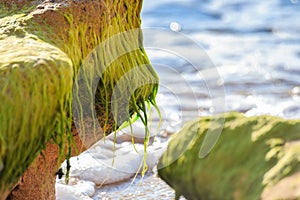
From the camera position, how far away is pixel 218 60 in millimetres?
6355

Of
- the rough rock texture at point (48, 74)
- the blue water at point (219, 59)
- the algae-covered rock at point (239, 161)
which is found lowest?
the blue water at point (219, 59)

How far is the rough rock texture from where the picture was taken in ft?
5.06

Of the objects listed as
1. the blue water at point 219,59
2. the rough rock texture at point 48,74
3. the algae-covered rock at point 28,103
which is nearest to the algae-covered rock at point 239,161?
the rough rock texture at point 48,74

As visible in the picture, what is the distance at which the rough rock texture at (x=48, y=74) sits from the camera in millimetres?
1542

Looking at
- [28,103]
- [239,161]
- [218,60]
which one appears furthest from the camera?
[218,60]

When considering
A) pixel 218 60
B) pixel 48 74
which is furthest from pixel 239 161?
pixel 218 60

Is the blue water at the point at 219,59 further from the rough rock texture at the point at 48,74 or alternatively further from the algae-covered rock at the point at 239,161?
the rough rock texture at the point at 48,74

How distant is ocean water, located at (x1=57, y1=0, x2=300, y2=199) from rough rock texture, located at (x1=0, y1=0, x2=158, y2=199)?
1.31 meters

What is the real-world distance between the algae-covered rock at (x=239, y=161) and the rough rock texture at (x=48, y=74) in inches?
8.4

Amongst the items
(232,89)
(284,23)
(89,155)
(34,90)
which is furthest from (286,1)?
(34,90)

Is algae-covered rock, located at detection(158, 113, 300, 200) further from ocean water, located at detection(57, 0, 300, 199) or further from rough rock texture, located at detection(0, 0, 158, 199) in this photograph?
ocean water, located at detection(57, 0, 300, 199)

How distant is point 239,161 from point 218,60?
14.6 ft

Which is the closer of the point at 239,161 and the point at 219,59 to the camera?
the point at 239,161

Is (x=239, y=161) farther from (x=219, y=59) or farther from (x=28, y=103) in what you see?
(x=219, y=59)
